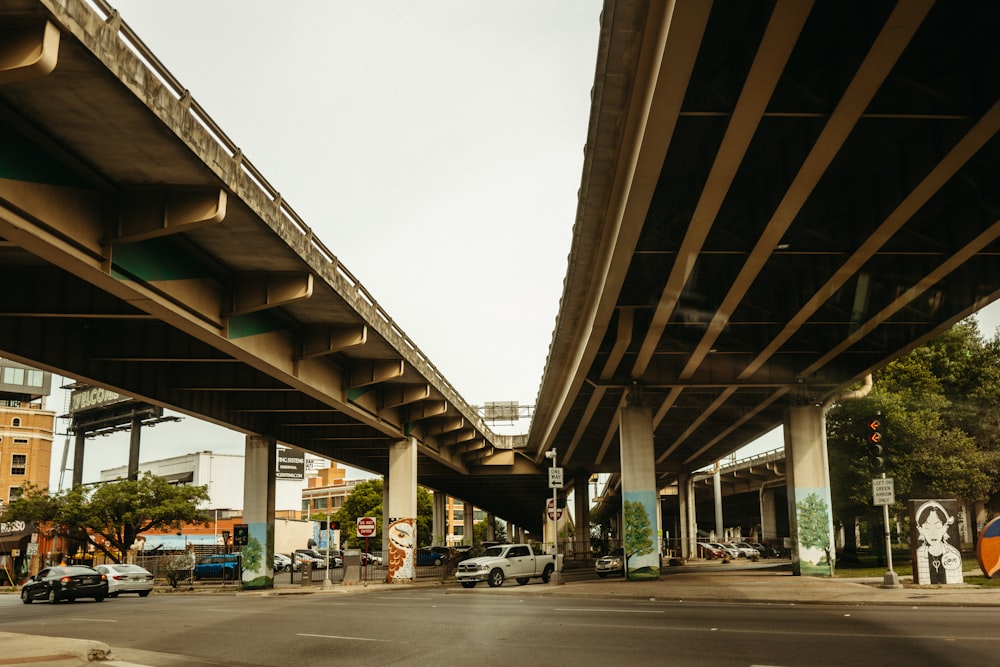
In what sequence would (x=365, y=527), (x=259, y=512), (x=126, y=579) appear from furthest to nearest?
(x=259, y=512) < (x=365, y=527) < (x=126, y=579)

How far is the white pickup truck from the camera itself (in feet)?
110

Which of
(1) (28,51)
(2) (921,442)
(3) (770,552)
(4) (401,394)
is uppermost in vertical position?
(1) (28,51)

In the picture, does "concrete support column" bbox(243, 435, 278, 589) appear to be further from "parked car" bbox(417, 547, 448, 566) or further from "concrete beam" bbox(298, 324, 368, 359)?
"parked car" bbox(417, 547, 448, 566)

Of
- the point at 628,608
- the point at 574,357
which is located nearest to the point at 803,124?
the point at 628,608

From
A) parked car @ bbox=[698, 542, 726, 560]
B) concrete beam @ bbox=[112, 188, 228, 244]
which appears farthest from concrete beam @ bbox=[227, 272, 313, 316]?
parked car @ bbox=[698, 542, 726, 560]

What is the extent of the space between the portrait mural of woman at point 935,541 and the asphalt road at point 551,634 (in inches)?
232

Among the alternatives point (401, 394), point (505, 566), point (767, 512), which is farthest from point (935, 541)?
point (767, 512)

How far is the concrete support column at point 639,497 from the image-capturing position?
113 ft

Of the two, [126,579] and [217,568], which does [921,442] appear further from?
[217,568]

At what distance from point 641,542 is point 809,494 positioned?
7495 millimetres

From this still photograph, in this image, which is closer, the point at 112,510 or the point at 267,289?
the point at 267,289

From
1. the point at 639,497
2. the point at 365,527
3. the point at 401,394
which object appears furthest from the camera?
the point at 401,394

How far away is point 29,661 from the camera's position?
480 inches

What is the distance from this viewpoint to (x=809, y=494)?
1428 inches
